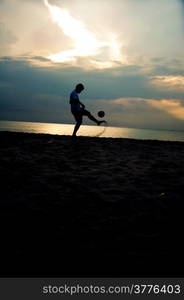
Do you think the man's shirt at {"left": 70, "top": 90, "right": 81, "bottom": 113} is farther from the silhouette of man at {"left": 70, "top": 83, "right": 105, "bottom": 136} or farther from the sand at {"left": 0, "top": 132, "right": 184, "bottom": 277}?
the sand at {"left": 0, "top": 132, "right": 184, "bottom": 277}

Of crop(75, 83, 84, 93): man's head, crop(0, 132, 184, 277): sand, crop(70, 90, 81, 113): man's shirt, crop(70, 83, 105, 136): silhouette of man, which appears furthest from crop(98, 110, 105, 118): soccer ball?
crop(0, 132, 184, 277): sand

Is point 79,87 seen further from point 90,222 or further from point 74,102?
point 90,222

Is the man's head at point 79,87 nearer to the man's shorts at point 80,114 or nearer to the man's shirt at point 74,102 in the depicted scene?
the man's shirt at point 74,102

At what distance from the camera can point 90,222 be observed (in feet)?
10.7

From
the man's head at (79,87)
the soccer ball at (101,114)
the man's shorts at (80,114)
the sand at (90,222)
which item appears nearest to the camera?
the sand at (90,222)

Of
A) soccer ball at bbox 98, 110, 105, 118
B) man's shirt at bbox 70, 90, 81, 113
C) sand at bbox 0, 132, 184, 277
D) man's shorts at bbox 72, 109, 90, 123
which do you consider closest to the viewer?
sand at bbox 0, 132, 184, 277

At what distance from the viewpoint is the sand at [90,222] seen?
2.43 metres

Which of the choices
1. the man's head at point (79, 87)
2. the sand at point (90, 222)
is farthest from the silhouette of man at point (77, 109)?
the sand at point (90, 222)

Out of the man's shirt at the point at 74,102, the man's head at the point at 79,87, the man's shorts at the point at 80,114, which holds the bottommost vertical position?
the man's shorts at the point at 80,114

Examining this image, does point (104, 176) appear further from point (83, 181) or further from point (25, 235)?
point (25, 235)

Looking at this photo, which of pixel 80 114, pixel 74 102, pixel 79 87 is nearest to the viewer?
pixel 79 87

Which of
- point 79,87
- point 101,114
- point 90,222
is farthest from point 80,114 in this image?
point 90,222

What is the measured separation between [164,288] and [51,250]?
128 cm

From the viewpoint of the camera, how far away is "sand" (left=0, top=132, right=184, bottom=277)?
2.43 m
